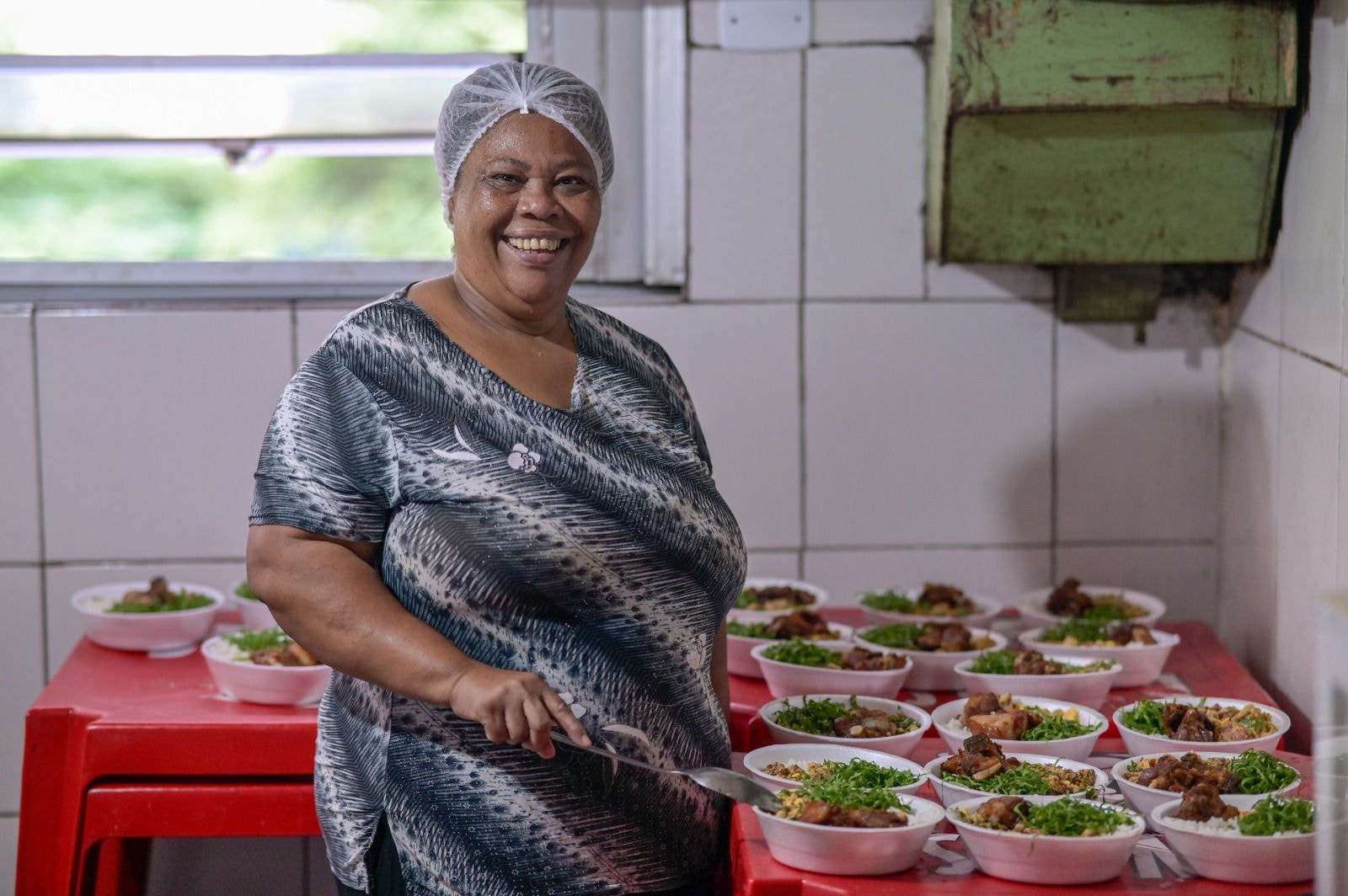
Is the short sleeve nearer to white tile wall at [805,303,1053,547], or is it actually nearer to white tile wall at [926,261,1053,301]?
white tile wall at [805,303,1053,547]

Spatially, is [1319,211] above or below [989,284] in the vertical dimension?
above

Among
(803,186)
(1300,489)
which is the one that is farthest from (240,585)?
(1300,489)

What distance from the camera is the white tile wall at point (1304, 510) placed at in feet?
7.44

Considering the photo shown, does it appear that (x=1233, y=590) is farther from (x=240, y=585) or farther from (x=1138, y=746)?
(x=240, y=585)

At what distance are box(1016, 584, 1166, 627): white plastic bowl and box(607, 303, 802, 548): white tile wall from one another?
0.53 m

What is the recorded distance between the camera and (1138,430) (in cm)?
305

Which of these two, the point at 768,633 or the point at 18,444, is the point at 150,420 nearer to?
the point at 18,444

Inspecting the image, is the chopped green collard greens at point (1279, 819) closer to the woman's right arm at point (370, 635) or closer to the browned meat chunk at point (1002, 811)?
the browned meat chunk at point (1002, 811)

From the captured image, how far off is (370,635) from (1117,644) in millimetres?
1369

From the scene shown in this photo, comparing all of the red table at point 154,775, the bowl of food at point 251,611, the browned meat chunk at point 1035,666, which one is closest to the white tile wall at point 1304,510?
the red table at point 154,775

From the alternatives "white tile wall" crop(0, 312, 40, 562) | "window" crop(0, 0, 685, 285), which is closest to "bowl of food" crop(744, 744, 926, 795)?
"window" crop(0, 0, 685, 285)

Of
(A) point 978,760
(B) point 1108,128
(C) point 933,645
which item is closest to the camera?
(A) point 978,760

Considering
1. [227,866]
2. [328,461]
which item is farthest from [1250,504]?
[227,866]

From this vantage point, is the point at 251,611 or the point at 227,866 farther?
the point at 227,866
